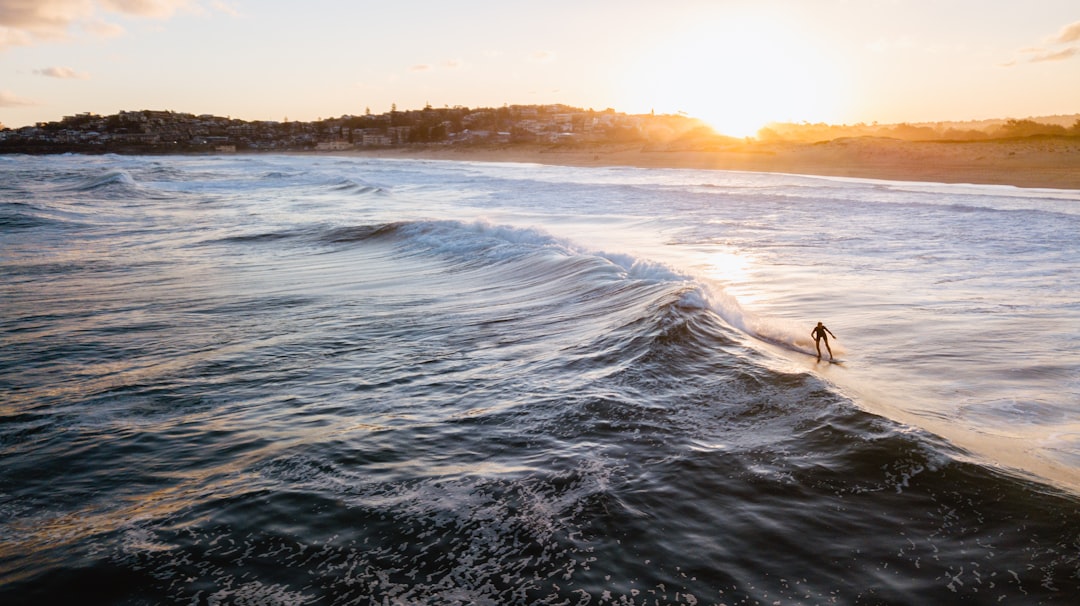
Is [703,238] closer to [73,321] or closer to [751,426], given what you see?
[751,426]

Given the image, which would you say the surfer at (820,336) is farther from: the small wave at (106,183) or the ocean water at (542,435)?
the small wave at (106,183)

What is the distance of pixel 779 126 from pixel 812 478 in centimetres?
10666

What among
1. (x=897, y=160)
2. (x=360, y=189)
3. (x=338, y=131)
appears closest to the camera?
(x=360, y=189)

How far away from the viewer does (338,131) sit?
117562mm

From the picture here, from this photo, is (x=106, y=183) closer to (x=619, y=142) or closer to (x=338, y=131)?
(x=619, y=142)

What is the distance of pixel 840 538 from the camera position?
3160mm

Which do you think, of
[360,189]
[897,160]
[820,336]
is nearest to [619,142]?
[897,160]

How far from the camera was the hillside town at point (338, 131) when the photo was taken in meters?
93.5

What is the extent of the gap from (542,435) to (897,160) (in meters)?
36.8

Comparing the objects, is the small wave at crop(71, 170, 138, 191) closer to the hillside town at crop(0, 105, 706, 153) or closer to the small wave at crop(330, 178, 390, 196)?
the small wave at crop(330, 178, 390, 196)

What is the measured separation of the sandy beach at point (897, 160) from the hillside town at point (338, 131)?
31849 millimetres

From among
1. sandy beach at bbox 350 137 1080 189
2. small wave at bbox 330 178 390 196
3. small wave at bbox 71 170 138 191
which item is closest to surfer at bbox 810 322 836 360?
small wave at bbox 330 178 390 196

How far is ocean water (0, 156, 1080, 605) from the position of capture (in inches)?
117

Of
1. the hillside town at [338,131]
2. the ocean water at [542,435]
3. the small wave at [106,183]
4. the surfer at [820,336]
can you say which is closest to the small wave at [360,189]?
the small wave at [106,183]
